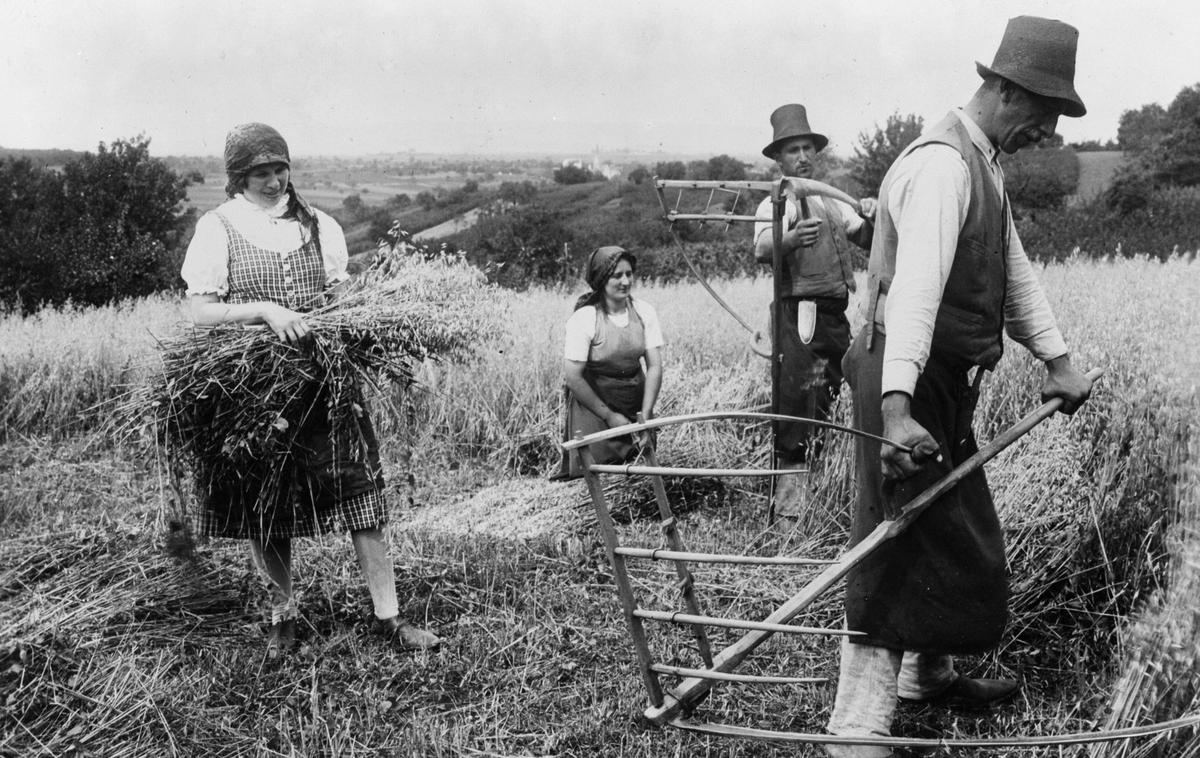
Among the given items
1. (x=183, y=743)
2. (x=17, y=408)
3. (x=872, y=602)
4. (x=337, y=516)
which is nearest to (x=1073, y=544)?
(x=872, y=602)

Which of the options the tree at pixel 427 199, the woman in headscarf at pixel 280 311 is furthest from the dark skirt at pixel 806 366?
the tree at pixel 427 199

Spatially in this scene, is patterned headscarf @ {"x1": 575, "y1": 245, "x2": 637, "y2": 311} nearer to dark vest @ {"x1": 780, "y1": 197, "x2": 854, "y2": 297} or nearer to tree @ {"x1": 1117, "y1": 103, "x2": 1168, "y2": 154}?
dark vest @ {"x1": 780, "y1": 197, "x2": 854, "y2": 297}

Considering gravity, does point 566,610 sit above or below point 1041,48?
below

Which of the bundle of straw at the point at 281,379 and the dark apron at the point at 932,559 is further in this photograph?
the bundle of straw at the point at 281,379

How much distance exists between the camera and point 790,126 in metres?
4.71

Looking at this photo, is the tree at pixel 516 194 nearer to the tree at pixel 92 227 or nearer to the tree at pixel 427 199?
the tree at pixel 427 199

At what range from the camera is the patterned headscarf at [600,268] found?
4.64 m

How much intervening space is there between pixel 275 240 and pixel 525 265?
15.7 m

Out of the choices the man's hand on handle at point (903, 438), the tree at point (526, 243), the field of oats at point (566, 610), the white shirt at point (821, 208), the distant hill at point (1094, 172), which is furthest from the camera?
the distant hill at point (1094, 172)

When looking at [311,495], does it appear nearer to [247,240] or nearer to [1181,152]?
[247,240]

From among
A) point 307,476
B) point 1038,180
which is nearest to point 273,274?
point 307,476

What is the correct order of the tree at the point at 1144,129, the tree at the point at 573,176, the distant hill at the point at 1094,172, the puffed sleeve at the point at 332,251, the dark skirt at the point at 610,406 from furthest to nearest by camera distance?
the tree at the point at 573,176, the tree at the point at 1144,129, the distant hill at the point at 1094,172, the dark skirt at the point at 610,406, the puffed sleeve at the point at 332,251

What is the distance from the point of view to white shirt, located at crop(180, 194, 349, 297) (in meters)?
3.29

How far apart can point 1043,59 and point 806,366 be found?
231 cm
